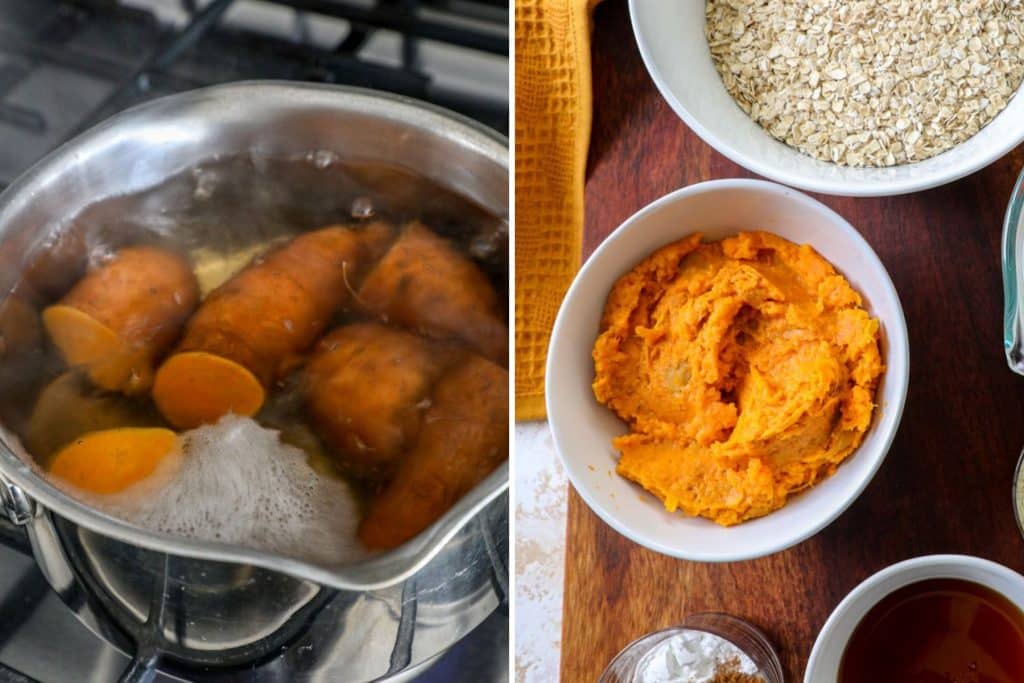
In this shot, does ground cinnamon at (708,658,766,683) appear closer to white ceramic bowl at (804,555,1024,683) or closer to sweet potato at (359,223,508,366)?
white ceramic bowl at (804,555,1024,683)

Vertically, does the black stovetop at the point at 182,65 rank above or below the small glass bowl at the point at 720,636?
above

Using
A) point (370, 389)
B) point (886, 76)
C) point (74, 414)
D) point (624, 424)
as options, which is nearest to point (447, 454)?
point (370, 389)

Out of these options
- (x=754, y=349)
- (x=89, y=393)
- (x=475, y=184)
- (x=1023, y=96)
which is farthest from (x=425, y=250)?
(x=1023, y=96)

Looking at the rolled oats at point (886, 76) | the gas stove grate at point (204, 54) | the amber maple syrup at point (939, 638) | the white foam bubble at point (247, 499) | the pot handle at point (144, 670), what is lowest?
the amber maple syrup at point (939, 638)

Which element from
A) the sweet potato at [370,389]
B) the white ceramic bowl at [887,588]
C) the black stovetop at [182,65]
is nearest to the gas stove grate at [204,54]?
the black stovetop at [182,65]

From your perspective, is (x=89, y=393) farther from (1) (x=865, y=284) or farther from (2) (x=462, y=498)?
(1) (x=865, y=284)

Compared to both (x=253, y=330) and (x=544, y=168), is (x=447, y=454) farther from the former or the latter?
(x=544, y=168)

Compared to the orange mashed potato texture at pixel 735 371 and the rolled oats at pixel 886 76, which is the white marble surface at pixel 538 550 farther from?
the rolled oats at pixel 886 76
